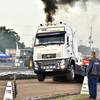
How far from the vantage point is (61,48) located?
58.5 ft

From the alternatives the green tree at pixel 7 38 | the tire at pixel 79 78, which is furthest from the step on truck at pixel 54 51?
the green tree at pixel 7 38

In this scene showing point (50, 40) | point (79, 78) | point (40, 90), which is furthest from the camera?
point (79, 78)

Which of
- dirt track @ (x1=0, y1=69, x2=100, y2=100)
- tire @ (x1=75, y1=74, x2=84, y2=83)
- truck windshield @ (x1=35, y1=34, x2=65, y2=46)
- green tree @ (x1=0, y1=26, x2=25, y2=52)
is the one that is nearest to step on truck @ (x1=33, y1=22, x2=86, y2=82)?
truck windshield @ (x1=35, y1=34, x2=65, y2=46)

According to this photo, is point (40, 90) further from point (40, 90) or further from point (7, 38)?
point (7, 38)

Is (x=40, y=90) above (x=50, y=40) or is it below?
below

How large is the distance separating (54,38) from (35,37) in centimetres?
134

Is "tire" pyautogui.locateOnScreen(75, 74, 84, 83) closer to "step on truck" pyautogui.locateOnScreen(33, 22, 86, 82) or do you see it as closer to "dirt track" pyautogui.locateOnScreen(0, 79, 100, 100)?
"step on truck" pyautogui.locateOnScreen(33, 22, 86, 82)

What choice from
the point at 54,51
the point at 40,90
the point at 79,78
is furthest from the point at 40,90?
the point at 79,78

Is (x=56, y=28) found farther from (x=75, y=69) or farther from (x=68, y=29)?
(x=75, y=69)

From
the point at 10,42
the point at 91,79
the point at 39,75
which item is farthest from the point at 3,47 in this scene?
the point at 91,79

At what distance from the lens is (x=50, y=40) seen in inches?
719

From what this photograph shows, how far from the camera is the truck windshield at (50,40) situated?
18.1 metres

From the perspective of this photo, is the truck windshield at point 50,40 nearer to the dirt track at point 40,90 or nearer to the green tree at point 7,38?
the dirt track at point 40,90

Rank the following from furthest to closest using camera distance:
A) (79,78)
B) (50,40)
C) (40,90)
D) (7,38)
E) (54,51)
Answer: (7,38) < (79,78) < (50,40) < (54,51) < (40,90)
